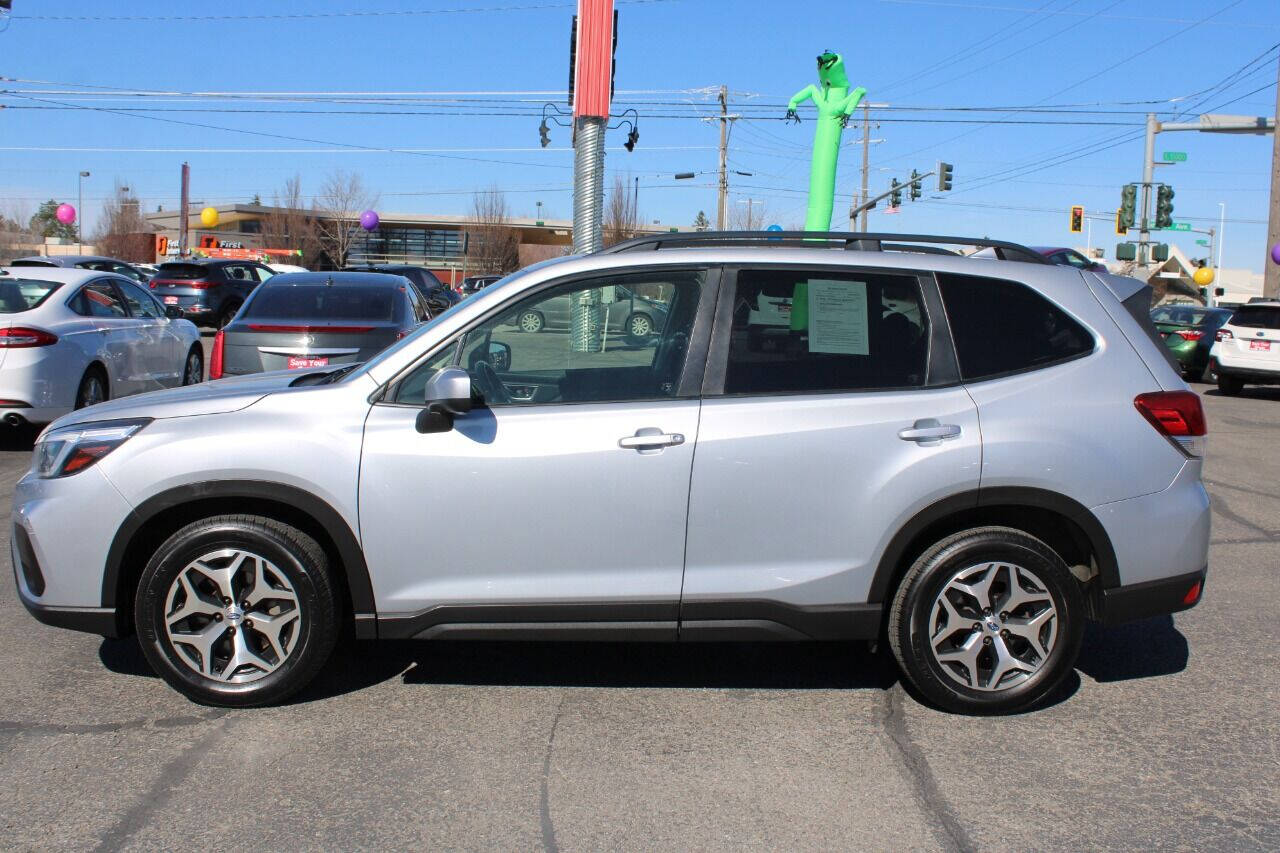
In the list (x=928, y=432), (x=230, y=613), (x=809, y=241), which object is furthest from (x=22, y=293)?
(x=928, y=432)

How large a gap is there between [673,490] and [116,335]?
8.64 meters

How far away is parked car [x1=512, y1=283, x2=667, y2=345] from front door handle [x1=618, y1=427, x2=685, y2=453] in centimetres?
46

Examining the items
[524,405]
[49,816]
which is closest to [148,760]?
[49,816]

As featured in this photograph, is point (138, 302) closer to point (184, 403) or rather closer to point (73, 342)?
point (73, 342)


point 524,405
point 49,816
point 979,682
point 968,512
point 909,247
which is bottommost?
point 49,816

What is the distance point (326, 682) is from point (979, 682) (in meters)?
2.61

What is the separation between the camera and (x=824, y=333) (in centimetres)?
454

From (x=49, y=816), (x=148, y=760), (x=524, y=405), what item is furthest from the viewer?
(x=524, y=405)

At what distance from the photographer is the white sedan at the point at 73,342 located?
32.1 ft

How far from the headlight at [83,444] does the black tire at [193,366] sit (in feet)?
29.6

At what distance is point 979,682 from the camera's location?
176 inches

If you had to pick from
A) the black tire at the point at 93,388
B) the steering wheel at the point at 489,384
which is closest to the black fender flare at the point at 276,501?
the steering wheel at the point at 489,384

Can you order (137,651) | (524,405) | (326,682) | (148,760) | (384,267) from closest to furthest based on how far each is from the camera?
(148,760), (524,405), (326,682), (137,651), (384,267)

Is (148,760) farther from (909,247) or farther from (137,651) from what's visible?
(909,247)
